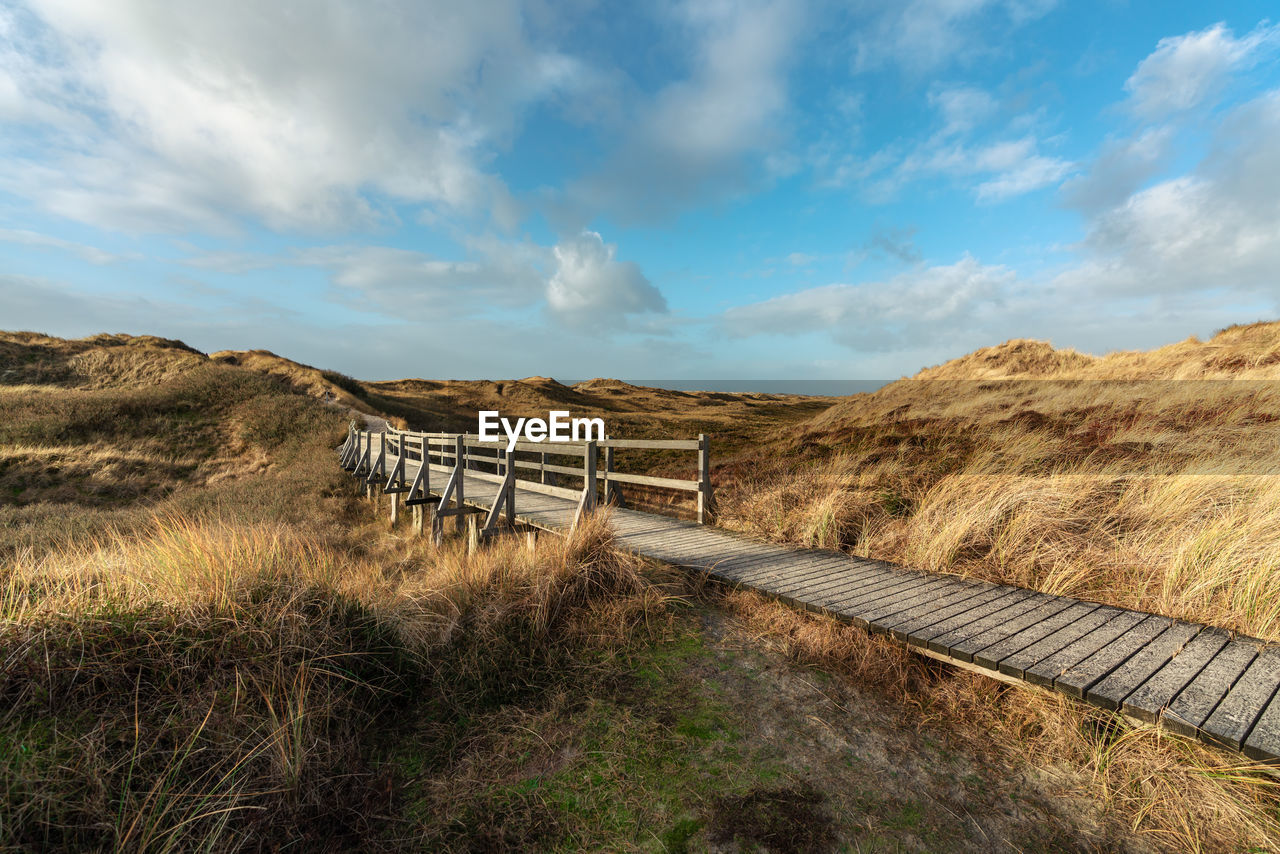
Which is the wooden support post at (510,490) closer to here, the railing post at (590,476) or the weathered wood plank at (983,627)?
the railing post at (590,476)

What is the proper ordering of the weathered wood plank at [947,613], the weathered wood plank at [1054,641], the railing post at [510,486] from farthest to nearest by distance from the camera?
the railing post at [510,486], the weathered wood plank at [947,613], the weathered wood plank at [1054,641]

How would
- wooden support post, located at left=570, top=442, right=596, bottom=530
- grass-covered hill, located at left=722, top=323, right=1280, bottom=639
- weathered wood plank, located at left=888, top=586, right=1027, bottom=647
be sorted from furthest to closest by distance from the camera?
wooden support post, located at left=570, top=442, right=596, bottom=530 < grass-covered hill, located at left=722, top=323, right=1280, bottom=639 < weathered wood plank, located at left=888, top=586, right=1027, bottom=647

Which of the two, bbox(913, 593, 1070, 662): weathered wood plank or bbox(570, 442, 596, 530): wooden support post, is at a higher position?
bbox(570, 442, 596, 530): wooden support post

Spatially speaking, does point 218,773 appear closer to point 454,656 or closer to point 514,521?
point 454,656

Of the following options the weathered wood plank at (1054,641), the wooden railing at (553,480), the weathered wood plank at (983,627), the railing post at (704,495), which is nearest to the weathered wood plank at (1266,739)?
the weathered wood plank at (1054,641)

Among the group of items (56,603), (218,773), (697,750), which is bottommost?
(697,750)

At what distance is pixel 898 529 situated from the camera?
256 inches

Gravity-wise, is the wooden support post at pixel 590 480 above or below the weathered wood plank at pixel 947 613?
above

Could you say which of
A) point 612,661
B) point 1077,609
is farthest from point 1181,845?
point 612,661

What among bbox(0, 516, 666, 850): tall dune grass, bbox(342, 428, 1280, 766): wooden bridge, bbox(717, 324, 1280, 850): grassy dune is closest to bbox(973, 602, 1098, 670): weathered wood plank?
bbox(342, 428, 1280, 766): wooden bridge

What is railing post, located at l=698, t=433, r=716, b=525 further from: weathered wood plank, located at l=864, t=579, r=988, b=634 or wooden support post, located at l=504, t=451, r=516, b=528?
weathered wood plank, located at l=864, t=579, r=988, b=634

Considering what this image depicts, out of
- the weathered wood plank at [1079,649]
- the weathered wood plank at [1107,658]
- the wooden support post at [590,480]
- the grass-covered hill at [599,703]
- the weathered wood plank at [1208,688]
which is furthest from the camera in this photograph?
the wooden support post at [590,480]

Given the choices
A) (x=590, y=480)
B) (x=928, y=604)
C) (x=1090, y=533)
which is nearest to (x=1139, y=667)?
(x=928, y=604)

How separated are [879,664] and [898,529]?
2846mm
